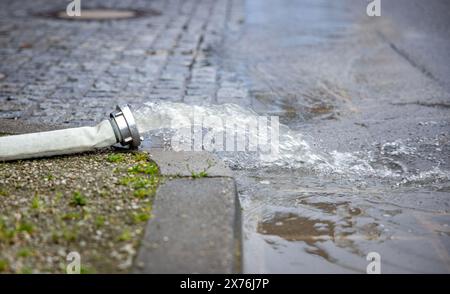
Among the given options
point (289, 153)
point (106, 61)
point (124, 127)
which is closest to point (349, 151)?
point (289, 153)

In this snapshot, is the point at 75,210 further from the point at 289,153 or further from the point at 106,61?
the point at 106,61

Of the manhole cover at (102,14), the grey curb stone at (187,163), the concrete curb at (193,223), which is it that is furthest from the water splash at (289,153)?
the manhole cover at (102,14)

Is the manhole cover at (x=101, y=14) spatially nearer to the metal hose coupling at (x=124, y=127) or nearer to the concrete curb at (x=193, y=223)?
the metal hose coupling at (x=124, y=127)

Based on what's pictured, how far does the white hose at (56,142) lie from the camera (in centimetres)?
440

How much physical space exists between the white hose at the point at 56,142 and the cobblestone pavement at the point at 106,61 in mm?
1029

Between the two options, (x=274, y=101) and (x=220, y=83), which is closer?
(x=274, y=101)

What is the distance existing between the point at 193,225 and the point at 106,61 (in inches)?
191

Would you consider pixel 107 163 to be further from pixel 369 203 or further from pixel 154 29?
pixel 154 29

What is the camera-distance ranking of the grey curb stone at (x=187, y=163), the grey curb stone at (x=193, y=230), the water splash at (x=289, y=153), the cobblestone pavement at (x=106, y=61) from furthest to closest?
the cobblestone pavement at (x=106, y=61) < the water splash at (x=289, y=153) < the grey curb stone at (x=187, y=163) < the grey curb stone at (x=193, y=230)

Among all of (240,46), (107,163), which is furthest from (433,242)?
(240,46)

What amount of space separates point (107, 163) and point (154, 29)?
5.61m

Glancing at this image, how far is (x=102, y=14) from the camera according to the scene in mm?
10492

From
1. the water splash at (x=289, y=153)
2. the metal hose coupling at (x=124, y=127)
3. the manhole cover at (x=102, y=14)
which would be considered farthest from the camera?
the manhole cover at (x=102, y=14)
